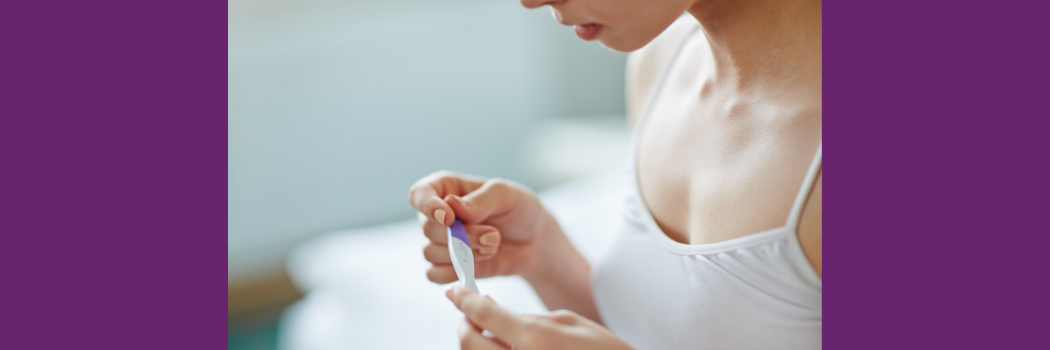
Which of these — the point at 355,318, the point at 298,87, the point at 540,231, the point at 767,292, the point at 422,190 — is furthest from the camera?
the point at 298,87

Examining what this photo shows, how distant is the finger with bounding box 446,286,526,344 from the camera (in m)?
0.48

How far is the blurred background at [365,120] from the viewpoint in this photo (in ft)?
7.09

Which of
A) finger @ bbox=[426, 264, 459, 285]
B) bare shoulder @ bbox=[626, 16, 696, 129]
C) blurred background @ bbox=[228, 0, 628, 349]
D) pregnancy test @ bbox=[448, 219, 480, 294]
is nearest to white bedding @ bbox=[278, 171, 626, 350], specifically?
bare shoulder @ bbox=[626, 16, 696, 129]

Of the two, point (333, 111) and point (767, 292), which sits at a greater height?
point (333, 111)

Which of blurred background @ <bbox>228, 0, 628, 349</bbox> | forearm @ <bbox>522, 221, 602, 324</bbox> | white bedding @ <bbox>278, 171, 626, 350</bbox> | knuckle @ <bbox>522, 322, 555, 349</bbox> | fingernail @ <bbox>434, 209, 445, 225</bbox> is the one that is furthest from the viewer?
blurred background @ <bbox>228, 0, 628, 349</bbox>

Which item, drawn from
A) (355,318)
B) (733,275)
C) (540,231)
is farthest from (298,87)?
(733,275)

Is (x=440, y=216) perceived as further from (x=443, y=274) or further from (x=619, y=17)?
(x=619, y=17)

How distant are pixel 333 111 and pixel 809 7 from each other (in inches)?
73.8

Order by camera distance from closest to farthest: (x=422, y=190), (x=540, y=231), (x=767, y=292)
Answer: (x=767, y=292) → (x=422, y=190) → (x=540, y=231)

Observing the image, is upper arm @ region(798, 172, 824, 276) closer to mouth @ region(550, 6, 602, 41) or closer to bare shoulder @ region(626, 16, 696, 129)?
mouth @ region(550, 6, 602, 41)

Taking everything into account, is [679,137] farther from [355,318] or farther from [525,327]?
[355,318]

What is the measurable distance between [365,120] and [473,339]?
75.2 inches

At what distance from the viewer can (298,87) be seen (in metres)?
2.21

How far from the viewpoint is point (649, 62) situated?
945mm
